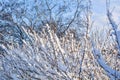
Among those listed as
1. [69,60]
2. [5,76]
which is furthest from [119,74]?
[5,76]

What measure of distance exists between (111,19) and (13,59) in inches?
172

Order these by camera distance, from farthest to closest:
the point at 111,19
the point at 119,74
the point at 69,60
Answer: the point at 69,60
the point at 119,74
the point at 111,19

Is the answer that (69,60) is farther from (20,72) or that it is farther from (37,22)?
(37,22)

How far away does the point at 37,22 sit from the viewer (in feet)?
80.1

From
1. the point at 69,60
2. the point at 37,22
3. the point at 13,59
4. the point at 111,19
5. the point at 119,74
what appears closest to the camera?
the point at 111,19

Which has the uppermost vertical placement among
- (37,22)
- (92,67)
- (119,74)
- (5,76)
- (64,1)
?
(64,1)

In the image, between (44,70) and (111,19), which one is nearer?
(111,19)

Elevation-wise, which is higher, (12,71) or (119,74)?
(12,71)

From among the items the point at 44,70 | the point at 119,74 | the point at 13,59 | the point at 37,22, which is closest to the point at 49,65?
the point at 44,70

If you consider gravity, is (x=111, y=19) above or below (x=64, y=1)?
below

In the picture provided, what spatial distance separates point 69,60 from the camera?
640 centimetres

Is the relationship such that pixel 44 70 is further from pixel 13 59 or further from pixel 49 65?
pixel 13 59

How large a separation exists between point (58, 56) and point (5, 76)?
3952mm

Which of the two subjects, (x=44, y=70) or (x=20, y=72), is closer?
(x=44, y=70)
